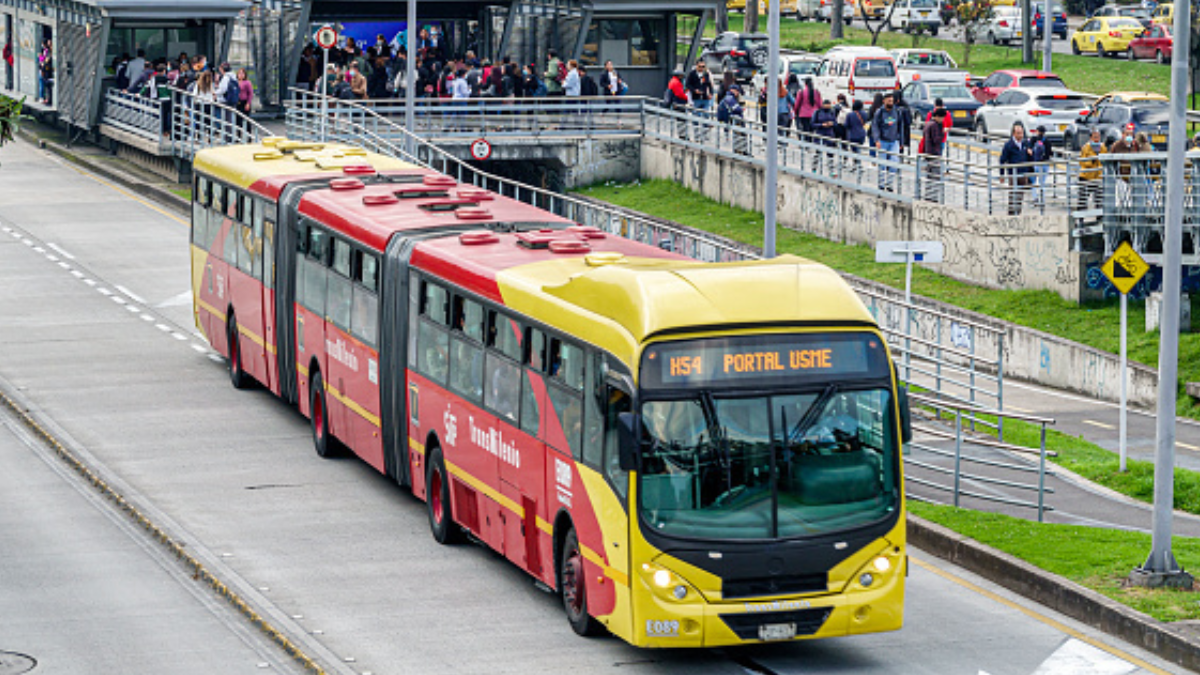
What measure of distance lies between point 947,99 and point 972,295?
64.2ft

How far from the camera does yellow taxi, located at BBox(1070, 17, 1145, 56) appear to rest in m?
76.1

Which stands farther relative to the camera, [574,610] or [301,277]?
[301,277]

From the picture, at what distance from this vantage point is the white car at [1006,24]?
8450cm

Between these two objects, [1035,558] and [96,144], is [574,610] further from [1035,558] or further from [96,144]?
[96,144]

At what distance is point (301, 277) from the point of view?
917 inches

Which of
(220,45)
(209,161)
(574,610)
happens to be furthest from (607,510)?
(220,45)

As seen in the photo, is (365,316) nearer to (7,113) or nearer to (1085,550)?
(7,113)

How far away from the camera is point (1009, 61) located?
251 feet

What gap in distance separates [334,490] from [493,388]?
160 inches

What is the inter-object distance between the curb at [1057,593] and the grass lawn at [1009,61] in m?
35.4

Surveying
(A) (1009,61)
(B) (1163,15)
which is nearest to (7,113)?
(A) (1009,61)

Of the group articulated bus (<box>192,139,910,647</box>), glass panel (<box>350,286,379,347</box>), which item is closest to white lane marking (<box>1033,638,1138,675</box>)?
articulated bus (<box>192,139,910,647</box>)

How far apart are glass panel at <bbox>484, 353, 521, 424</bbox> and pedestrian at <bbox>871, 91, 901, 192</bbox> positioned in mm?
21662

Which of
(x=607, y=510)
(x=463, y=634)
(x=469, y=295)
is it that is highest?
(x=469, y=295)
